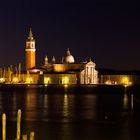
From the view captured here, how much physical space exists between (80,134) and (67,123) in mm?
5098

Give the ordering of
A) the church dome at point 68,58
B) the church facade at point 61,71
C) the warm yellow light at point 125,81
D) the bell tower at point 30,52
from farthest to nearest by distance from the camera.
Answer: the church dome at point 68,58 < the bell tower at point 30,52 < the warm yellow light at point 125,81 < the church facade at point 61,71

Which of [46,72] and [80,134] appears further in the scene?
[46,72]

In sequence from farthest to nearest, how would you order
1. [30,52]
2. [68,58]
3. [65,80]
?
[68,58]
[30,52]
[65,80]

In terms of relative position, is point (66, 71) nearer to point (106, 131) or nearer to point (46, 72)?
point (46, 72)

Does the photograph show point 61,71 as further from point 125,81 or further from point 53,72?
point 125,81

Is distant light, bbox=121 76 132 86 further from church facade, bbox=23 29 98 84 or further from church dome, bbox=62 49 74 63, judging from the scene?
church dome, bbox=62 49 74 63

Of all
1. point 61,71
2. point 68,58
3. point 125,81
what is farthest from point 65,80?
point 125,81

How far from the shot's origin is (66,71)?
6181 inches

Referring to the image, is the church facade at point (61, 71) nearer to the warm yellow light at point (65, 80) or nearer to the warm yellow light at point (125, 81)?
the warm yellow light at point (65, 80)

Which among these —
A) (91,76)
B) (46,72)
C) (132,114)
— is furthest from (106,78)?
(132,114)

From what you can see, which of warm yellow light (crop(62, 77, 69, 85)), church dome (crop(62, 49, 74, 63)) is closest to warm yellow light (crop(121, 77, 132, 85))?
church dome (crop(62, 49, 74, 63))

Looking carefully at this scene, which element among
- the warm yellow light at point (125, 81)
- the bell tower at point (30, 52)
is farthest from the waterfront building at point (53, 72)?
the warm yellow light at point (125, 81)

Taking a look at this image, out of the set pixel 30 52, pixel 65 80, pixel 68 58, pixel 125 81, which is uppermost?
pixel 30 52

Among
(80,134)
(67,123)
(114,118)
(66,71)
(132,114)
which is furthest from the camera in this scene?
(66,71)
